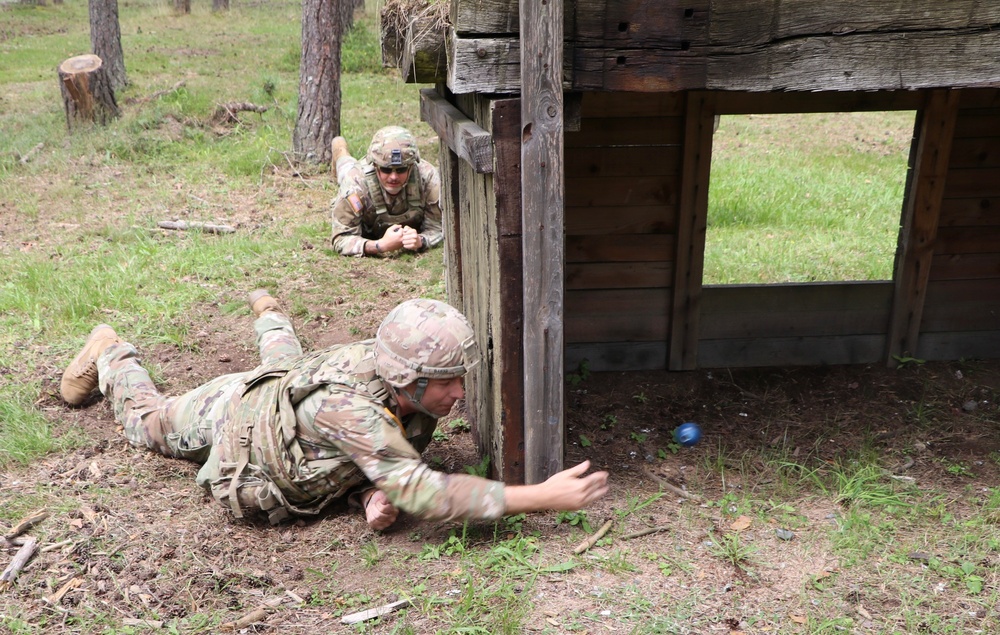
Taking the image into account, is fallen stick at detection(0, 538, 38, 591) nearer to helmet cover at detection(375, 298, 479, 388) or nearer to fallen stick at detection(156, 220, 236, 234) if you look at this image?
helmet cover at detection(375, 298, 479, 388)

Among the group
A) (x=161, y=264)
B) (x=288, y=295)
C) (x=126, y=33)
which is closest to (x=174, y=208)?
(x=161, y=264)

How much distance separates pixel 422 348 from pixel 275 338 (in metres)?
1.85

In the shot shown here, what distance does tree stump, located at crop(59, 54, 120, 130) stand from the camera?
10.5 metres

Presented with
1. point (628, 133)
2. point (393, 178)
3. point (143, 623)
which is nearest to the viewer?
point (143, 623)

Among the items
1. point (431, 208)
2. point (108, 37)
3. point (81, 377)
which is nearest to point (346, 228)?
point (431, 208)

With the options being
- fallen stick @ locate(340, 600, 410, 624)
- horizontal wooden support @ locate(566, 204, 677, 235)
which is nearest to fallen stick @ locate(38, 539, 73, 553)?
fallen stick @ locate(340, 600, 410, 624)

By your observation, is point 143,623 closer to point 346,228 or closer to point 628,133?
point 628,133

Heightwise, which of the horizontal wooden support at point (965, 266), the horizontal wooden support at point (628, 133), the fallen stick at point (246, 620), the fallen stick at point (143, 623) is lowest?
the fallen stick at point (246, 620)

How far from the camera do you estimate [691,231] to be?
530 centimetres

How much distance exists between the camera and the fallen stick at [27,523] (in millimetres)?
3564

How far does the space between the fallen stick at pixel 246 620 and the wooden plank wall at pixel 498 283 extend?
1.09 metres

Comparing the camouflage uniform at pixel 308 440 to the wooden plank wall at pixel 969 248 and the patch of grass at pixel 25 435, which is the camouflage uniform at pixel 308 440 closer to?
the patch of grass at pixel 25 435

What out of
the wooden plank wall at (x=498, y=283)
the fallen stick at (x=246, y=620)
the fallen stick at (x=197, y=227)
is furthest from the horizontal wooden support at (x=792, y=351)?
the fallen stick at (x=197, y=227)

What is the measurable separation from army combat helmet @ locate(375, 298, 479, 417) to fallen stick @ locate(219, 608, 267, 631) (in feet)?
3.18
